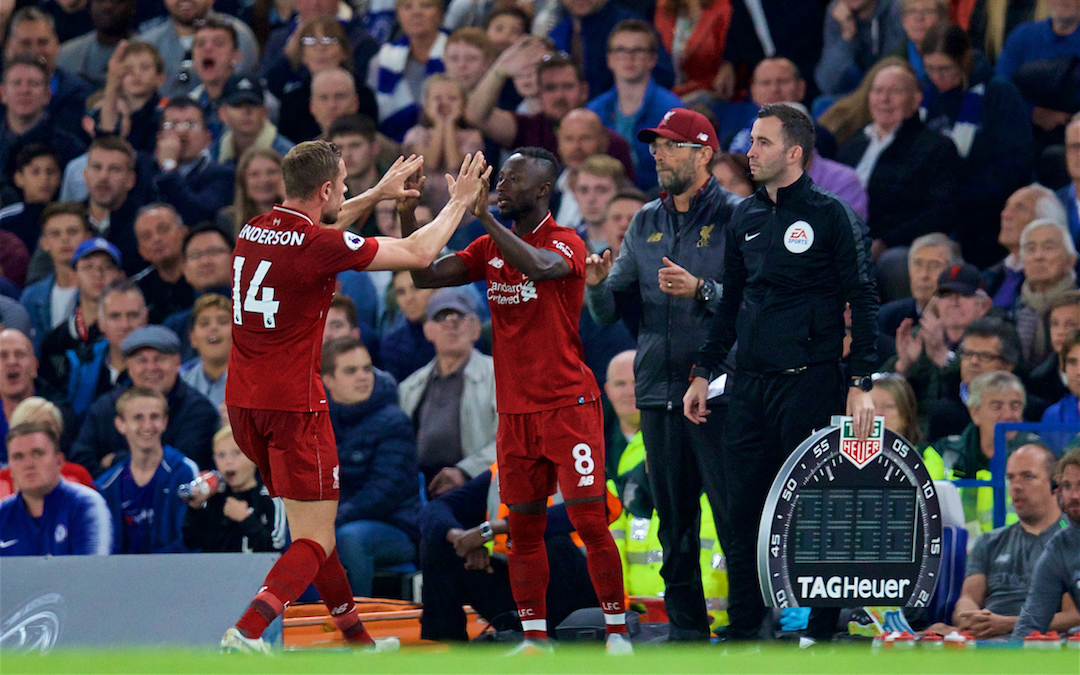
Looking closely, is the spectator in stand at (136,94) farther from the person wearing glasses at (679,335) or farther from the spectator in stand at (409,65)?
the person wearing glasses at (679,335)

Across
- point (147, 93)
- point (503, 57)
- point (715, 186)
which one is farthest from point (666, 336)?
point (147, 93)

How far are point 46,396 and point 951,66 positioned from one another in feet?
22.9

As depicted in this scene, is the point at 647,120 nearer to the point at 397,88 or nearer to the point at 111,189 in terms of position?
the point at 397,88

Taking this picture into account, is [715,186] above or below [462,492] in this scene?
above

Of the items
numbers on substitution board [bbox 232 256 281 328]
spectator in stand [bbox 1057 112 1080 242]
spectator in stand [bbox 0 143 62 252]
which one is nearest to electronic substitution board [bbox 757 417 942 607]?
numbers on substitution board [bbox 232 256 281 328]

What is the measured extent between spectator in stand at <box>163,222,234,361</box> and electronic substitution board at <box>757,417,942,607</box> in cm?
576

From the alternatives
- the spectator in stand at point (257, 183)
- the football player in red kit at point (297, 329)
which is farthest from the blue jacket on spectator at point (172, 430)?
the football player in red kit at point (297, 329)

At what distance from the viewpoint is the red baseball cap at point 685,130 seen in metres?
6.81

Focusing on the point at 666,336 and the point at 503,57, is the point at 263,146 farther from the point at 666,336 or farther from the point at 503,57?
the point at 666,336

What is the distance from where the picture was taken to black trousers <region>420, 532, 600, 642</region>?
7.36 metres

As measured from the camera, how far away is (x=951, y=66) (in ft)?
32.0

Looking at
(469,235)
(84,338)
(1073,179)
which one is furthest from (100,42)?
(1073,179)

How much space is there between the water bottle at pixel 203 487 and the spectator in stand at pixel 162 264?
109 inches

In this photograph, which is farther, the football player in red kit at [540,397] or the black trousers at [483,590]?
the black trousers at [483,590]
